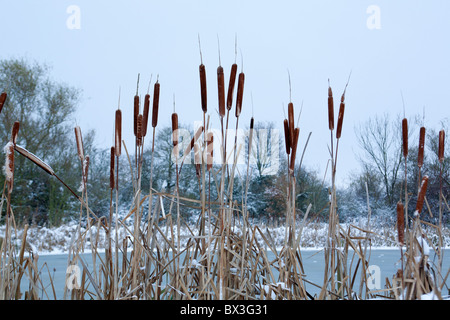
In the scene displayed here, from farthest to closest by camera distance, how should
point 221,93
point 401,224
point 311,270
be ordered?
1. point 311,270
2. point 221,93
3. point 401,224

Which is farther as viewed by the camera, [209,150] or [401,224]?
[209,150]

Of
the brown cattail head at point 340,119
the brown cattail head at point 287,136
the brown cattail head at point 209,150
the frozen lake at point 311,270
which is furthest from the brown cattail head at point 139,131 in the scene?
the frozen lake at point 311,270

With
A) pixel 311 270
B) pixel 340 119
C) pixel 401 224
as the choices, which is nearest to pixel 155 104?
pixel 340 119

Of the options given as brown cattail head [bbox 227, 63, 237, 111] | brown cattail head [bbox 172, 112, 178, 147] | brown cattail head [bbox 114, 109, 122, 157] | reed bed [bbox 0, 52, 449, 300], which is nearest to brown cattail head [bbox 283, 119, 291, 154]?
reed bed [bbox 0, 52, 449, 300]

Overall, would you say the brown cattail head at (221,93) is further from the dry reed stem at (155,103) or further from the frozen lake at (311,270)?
the frozen lake at (311,270)

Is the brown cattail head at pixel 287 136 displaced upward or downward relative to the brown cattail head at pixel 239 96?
downward

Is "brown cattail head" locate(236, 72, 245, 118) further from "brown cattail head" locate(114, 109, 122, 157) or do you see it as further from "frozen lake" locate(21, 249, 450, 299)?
"frozen lake" locate(21, 249, 450, 299)

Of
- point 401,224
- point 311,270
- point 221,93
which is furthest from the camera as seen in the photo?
point 311,270

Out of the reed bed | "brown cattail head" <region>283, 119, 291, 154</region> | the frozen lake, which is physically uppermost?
"brown cattail head" <region>283, 119, 291, 154</region>

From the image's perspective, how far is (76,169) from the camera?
21.9 ft

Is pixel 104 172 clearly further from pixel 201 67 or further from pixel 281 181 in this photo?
pixel 201 67

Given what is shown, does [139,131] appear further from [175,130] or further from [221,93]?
[221,93]

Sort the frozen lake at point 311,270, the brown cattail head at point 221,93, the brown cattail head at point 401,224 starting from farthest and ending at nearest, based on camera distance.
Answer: the frozen lake at point 311,270 → the brown cattail head at point 221,93 → the brown cattail head at point 401,224
